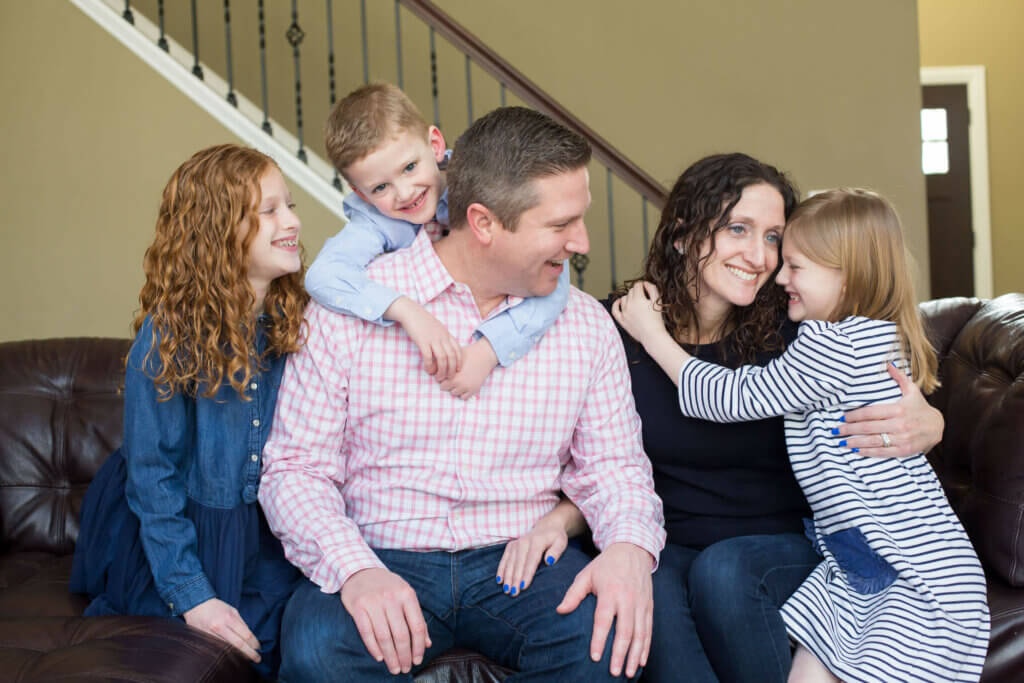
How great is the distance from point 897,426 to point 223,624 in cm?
131

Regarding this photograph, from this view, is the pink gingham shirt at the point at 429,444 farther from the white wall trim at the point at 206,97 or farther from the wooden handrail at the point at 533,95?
the white wall trim at the point at 206,97

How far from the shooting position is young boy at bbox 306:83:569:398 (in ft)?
5.48

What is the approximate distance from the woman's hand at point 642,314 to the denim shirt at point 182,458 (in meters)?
0.78

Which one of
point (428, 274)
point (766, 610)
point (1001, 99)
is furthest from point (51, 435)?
point (1001, 99)

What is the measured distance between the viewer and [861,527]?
1673 mm

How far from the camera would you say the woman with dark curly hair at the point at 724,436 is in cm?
167

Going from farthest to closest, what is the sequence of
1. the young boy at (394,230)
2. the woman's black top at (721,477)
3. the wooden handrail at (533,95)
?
the wooden handrail at (533,95), the woman's black top at (721,477), the young boy at (394,230)

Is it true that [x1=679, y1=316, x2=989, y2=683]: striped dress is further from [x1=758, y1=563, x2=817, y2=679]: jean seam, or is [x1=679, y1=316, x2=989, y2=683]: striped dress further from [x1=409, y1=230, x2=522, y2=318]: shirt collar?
[x1=409, y1=230, x2=522, y2=318]: shirt collar

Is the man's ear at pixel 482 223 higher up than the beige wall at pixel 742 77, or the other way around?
the beige wall at pixel 742 77

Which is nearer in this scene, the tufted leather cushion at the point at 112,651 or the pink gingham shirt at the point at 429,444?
the tufted leather cushion at the point at 112,651

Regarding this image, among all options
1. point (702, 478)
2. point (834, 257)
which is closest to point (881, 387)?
point (834, 257)

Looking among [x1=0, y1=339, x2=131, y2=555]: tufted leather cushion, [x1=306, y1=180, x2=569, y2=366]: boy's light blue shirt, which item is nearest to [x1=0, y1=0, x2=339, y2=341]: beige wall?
[x1=0, y1=339, x2=131, y2=555]: tufted leather cushion

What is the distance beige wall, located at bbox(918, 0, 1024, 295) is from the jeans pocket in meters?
5.84

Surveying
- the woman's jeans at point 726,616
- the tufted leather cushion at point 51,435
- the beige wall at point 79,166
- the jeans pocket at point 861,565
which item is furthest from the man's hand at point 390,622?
the beige wall at point 79,166
